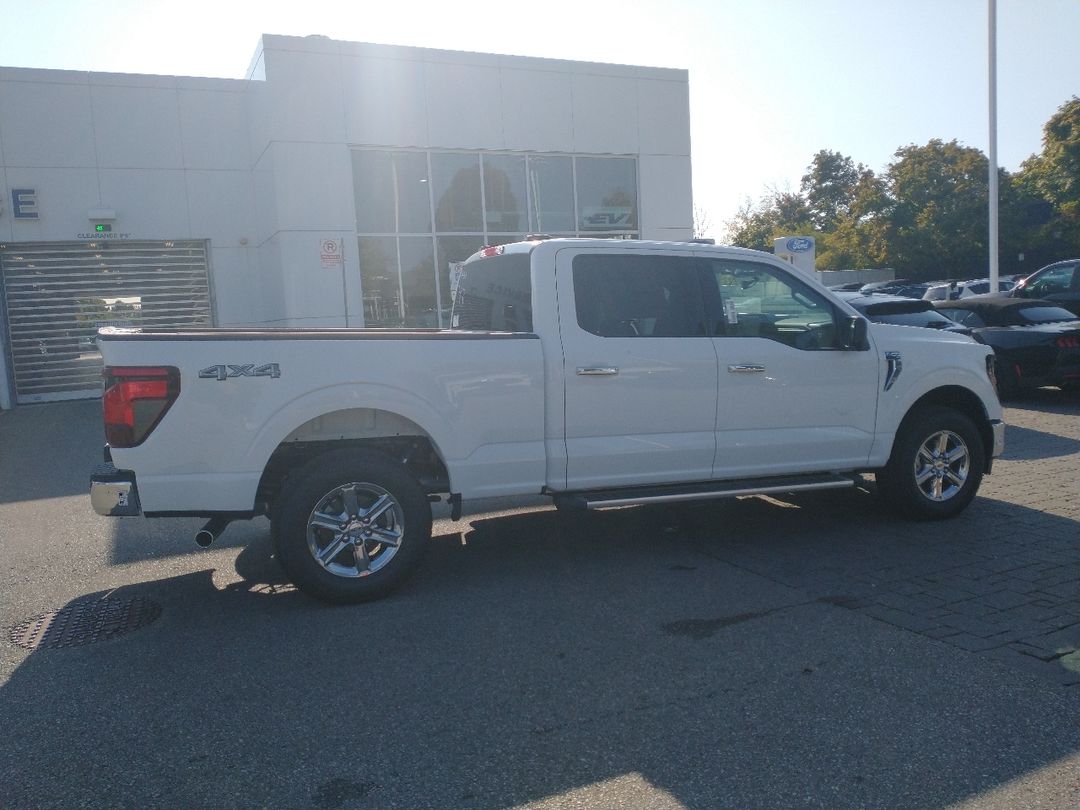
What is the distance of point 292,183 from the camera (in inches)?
618

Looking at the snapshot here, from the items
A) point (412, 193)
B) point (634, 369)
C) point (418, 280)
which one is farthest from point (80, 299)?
point (634, 369)

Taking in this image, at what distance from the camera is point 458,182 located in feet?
56.3

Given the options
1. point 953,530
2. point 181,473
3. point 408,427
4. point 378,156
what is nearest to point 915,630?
point 953,530

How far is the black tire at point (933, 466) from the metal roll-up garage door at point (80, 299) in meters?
13.9

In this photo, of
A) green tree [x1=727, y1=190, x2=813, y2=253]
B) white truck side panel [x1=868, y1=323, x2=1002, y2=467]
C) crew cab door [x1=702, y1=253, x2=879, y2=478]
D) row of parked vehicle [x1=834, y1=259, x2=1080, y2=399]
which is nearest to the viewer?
crew cab door [x1=702, y1=253, x2=879, y2=478]

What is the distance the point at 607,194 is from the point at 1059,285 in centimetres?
818

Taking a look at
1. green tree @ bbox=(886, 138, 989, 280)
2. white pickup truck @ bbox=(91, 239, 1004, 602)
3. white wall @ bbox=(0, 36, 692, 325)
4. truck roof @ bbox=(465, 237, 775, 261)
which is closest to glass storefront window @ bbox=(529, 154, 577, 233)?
white wall @ bbox=(0, 36, 692, 325)

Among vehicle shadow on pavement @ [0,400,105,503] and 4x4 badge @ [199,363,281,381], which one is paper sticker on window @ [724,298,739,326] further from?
vehicle shadow on pavement @ [0,400,105,503]

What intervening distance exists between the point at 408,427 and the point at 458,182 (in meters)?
12.1

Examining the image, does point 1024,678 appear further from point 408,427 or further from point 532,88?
point 532,88

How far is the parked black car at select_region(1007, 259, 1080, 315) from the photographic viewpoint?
608 inches

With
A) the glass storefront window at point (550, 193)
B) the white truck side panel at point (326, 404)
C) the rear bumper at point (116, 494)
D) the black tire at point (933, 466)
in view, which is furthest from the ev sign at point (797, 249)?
the rear bumper at point (116, 494)

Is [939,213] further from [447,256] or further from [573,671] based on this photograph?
[573,671]

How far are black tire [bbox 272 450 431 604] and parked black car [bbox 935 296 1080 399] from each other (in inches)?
381
